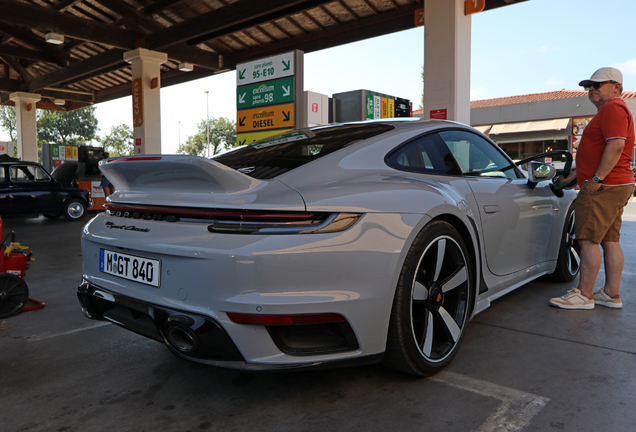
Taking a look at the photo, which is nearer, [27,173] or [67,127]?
[27,173]

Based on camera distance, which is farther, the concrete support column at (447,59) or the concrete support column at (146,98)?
the concrete support column at (146,98)

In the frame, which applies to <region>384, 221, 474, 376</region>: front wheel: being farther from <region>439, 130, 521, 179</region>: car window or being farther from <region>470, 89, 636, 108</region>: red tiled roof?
<region>470, 89, 636, 108</region>: red tiled roof

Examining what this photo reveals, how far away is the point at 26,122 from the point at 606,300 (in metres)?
25.3

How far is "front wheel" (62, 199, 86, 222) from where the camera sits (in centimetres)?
1145

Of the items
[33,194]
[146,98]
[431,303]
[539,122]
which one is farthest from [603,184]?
[539,122]

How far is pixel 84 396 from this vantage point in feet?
6.92

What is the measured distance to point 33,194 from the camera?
1075 cm

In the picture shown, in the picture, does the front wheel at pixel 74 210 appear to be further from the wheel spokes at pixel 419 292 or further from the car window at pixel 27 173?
the wheel spokes at pixel 419 292

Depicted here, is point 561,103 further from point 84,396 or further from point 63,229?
point 84,396

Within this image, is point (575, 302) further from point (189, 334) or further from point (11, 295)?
point (11, 295)

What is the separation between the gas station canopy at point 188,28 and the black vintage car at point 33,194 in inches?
161

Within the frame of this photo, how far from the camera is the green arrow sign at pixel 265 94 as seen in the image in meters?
7.71

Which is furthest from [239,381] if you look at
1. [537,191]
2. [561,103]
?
[561,103]

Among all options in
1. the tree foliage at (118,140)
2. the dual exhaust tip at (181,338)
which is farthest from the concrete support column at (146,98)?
the tree foliage at (118,140)
